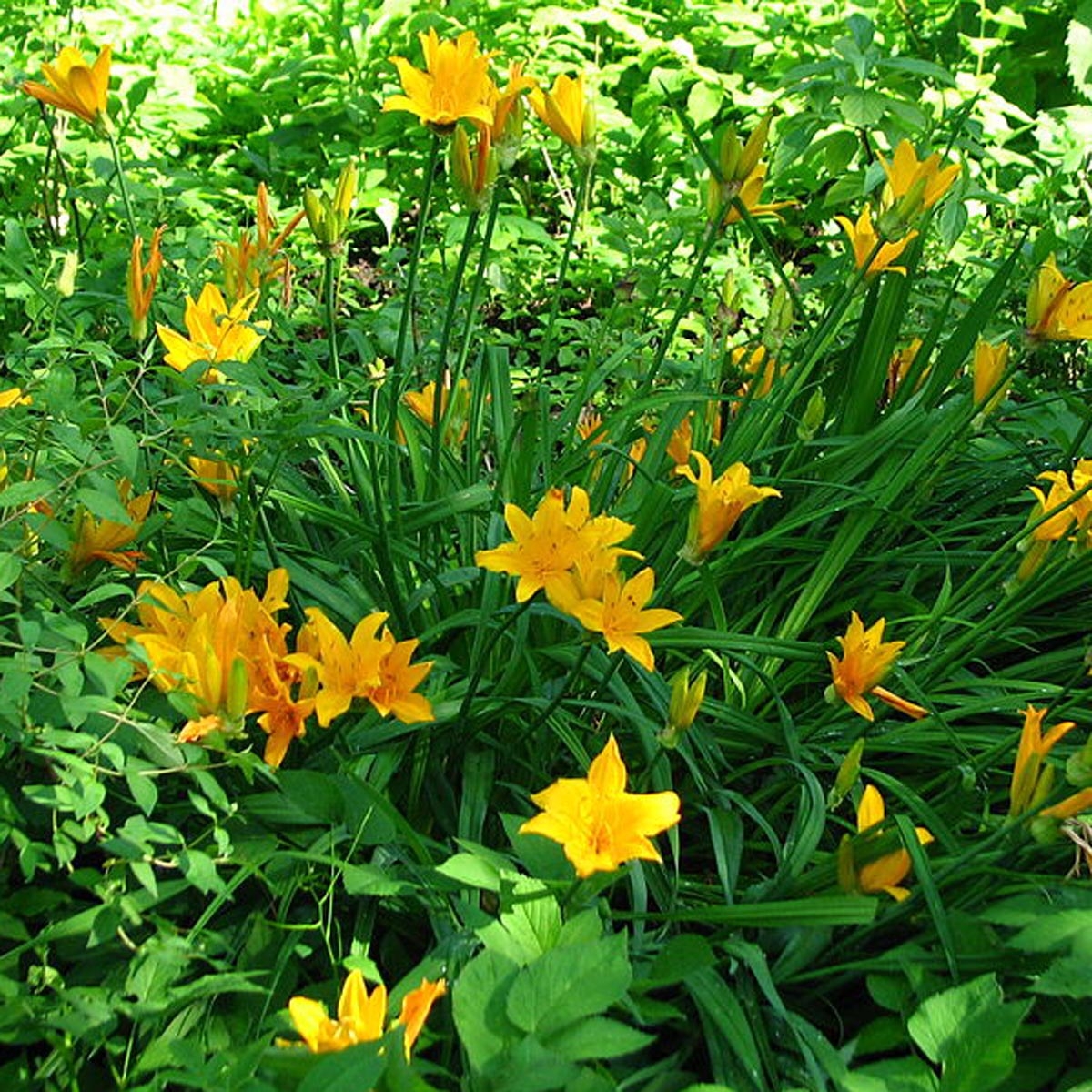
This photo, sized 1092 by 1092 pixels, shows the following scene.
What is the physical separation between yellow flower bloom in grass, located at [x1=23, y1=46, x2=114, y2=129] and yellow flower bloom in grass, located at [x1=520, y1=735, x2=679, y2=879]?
112 centimetres

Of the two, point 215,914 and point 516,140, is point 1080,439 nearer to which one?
point 516,140

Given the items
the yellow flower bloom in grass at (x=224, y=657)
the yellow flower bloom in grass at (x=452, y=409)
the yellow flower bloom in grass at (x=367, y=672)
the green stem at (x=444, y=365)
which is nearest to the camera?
the yellow flower bloom in grass at (x=224, y=657)

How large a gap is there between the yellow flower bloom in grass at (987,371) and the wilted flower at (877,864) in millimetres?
684

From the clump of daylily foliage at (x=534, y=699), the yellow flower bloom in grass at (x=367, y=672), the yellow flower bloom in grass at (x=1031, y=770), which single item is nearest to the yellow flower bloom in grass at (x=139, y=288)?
the clump of daylily foliage at (x=534, y=699)

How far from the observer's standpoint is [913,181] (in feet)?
5.63

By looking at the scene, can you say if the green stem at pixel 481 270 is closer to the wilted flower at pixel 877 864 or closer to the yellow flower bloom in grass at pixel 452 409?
the yellow flower bloom in grass at pixel 452 409

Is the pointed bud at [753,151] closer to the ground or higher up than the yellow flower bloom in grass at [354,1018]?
higher up

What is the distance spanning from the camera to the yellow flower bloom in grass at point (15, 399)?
144cm

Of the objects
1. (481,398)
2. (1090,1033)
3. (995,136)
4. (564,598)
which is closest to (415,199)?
(995,136)

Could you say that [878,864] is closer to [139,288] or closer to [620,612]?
[620,612]

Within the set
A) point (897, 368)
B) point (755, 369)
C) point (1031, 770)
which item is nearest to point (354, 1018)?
point (1031, 770)

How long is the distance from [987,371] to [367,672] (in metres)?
0.97

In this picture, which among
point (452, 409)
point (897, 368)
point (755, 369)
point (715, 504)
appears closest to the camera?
point (715, 504)

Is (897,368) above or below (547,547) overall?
below
